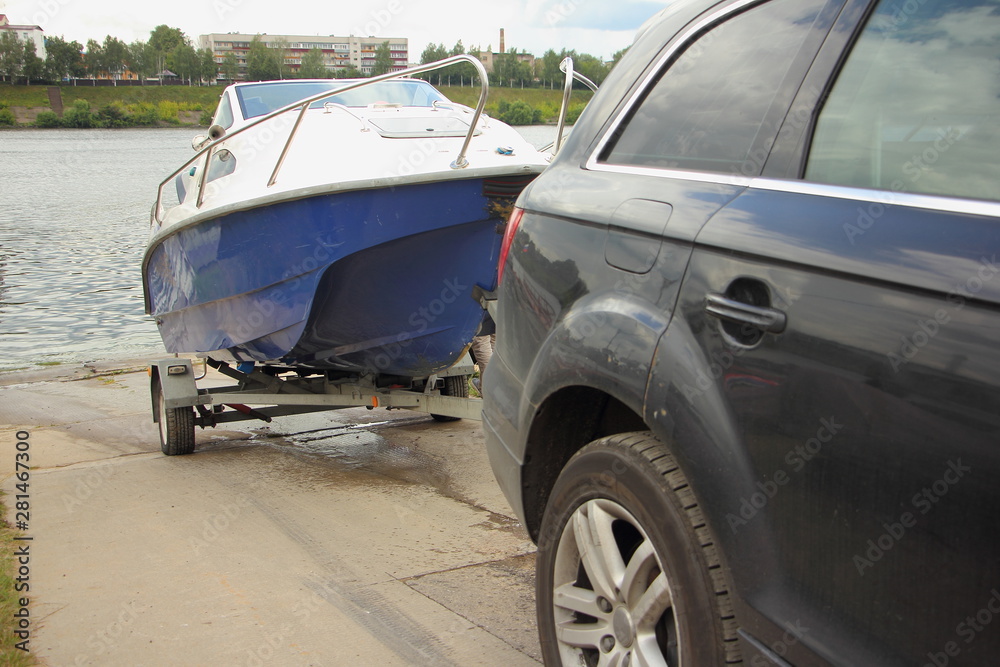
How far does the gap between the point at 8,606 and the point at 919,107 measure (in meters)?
3.55

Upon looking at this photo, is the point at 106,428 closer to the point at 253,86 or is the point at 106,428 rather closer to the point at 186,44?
the point at 253,86

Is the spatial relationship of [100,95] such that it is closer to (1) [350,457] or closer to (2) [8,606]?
(1) [350,457]

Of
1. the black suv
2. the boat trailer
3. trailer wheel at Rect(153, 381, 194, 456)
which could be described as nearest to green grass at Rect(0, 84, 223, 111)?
the boat trailer

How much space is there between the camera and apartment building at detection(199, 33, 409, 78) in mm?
11391

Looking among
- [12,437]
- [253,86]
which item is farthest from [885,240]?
[12,437]

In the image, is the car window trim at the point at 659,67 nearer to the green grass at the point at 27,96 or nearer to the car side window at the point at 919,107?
the car side window at the point at 919,107

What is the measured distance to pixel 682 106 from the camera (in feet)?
8.04
